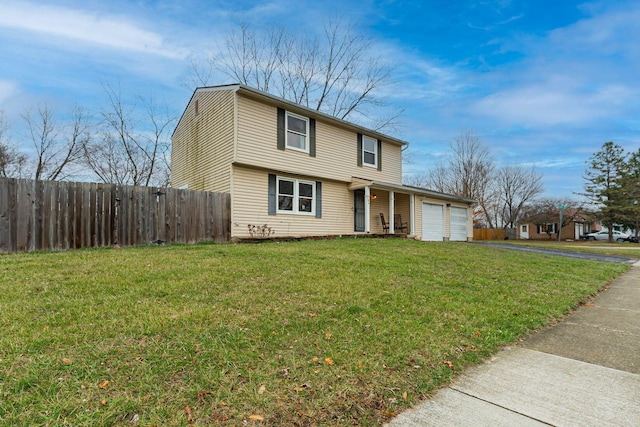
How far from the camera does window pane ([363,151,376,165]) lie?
14609 millimetres

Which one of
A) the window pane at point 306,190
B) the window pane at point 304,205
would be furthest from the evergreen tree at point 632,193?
the window pane at point 304,205

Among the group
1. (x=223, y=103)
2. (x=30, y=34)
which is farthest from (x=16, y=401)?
(x=30, y=34)

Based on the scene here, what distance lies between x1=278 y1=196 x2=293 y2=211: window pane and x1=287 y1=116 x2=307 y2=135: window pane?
8.52ft

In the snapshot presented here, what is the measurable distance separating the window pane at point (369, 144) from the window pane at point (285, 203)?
476cm

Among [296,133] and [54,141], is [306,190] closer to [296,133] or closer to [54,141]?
[296,133]

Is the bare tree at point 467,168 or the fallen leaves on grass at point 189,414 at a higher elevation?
the bare tree at point 467,168

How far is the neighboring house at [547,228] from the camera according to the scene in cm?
3725

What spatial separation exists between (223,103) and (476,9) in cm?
915

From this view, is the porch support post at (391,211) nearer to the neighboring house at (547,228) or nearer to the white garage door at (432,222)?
the white garage door at (432,222)

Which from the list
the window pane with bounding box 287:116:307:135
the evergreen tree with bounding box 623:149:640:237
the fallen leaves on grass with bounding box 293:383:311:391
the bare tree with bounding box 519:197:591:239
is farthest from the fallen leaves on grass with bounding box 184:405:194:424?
the bare tree with bounding box 519:197:591:239

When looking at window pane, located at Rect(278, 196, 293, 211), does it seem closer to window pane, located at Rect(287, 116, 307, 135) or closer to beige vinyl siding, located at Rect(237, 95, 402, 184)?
beige vinyl siding, located at Rect(237, 95, 402, 184)

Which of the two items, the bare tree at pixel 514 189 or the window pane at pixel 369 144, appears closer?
the window pane at pixel 369 144

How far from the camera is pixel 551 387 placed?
2428 millimetres

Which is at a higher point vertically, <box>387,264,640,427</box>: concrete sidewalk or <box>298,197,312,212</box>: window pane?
<box>298,197,312,212</box>: window pane
